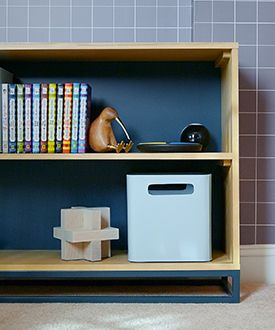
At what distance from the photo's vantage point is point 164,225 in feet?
6.57

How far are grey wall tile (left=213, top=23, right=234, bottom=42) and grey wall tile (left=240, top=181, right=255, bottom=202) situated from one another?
534mm

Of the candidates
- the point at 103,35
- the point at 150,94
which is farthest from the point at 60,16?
the point at 150,94

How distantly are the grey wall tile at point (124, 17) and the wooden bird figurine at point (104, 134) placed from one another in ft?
1.29

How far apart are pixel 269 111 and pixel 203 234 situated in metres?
0.58

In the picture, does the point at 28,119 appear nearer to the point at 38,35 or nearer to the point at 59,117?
the point at 59,117

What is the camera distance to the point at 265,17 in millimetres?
Result: 2299

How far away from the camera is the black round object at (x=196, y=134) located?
7.03 ft

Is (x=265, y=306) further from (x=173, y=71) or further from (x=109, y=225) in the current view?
(x=173, y=71)

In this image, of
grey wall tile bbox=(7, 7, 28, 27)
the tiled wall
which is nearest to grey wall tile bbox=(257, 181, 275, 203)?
the tiled wall

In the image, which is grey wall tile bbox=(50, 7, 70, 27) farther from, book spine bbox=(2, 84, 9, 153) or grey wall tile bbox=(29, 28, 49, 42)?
book spine bbox=(2, 84, 9, 153)

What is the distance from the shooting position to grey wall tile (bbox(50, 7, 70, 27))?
2348 mm

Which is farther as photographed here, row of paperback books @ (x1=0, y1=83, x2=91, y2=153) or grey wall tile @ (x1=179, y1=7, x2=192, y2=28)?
grey wall tile @ (x1=179, y1=7, x2=192, y2=28)

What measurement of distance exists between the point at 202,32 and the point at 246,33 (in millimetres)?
164

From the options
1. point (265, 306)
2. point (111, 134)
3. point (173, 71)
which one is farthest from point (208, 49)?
point (265, 306)
